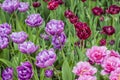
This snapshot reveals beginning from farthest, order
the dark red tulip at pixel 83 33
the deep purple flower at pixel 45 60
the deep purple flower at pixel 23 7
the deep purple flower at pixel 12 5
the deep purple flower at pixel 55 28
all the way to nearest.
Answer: the deep purple flower at pixel 23 7
the deep purple flower at pixel 12 5
the deep purple flower at pixel 55 28
the dark red tulip at pixel 83 33
the deep purple flower at pixel 45 60

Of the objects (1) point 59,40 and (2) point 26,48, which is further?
(1) point 59,40

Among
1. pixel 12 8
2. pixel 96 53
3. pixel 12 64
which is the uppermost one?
pixel 12 8

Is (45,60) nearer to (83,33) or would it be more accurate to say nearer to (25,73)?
(25,73)

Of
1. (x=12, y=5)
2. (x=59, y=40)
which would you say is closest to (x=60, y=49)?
(x=59, y=40)

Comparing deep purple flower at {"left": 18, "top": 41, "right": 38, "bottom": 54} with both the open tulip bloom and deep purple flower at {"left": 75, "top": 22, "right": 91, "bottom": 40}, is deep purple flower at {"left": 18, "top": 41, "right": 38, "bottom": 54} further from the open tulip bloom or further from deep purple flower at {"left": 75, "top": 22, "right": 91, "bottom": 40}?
deep purple flower at {"left": 75, "top": 22, "right": 91, "bottom": 40}

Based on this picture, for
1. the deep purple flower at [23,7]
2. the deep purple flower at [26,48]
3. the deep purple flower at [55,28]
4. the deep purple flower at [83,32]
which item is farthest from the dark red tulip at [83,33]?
the deep purple flower at [23,7]

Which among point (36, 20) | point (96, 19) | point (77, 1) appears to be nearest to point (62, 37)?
point (36, 20)

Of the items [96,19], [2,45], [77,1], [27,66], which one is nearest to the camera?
[27,66]

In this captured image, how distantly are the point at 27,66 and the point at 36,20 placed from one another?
19.8 inches

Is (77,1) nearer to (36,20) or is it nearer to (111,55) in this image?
(36,20)

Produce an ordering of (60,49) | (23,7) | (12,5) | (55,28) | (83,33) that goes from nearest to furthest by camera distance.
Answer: (83,33) → (55,28) → (60,49) → (12,5) → (23,7)

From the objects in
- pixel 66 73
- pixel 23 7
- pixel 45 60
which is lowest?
pixel 66 73

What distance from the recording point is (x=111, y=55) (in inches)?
63.9

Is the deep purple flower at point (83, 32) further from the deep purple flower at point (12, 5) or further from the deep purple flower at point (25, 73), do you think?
the deep purple flower at point (12, 5)
